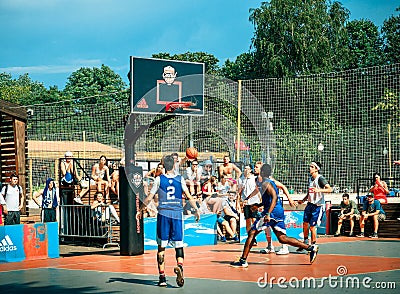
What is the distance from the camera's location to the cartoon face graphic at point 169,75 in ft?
67.3

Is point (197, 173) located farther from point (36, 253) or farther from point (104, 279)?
point (104, 279)

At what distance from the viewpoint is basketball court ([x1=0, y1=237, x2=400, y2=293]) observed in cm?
1077

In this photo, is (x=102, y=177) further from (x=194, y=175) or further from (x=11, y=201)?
(x=11, y=201)

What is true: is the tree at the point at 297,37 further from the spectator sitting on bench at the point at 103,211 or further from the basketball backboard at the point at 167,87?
the spectator sitting on bench at the point at 103,211

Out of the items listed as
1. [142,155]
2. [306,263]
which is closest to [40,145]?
[142,155]

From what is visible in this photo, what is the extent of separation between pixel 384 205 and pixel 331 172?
13.1 m

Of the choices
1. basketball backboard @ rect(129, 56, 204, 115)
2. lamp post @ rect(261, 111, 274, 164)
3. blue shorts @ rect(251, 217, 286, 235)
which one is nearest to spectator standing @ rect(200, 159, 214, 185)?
basketball backboard @ rect(129, 56, 204, 115)

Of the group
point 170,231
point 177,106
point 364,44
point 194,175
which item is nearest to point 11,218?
point 194,175

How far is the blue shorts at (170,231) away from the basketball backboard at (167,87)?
323 inches

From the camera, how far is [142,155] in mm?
33219

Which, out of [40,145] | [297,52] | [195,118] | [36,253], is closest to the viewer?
[36,253]

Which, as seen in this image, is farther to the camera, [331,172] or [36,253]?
[331,172]

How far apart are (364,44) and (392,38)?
5414 millimetres

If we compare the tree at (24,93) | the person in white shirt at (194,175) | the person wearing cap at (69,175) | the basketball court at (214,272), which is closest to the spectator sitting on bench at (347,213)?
the basketball court at (214,272)
